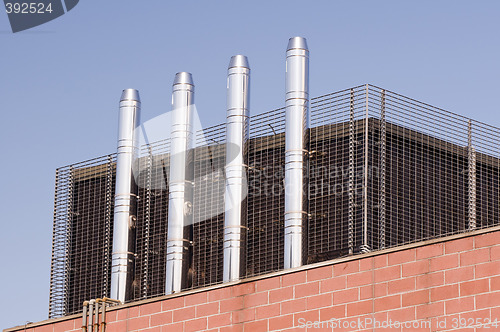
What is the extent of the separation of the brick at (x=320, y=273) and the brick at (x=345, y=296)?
428 mm

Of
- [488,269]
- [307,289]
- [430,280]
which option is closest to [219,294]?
[307,289]

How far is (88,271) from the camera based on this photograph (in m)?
33.1

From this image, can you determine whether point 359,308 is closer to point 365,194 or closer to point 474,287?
point 474,287

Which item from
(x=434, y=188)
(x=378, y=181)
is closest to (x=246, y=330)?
(x=378, y=181)

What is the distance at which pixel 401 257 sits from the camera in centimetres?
1905

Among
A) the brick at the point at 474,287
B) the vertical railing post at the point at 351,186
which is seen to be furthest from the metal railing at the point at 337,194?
the brick at the point at 474,287

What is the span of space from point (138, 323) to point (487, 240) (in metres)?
8.04

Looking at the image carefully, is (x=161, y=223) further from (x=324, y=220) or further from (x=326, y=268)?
(x=326, y=268)

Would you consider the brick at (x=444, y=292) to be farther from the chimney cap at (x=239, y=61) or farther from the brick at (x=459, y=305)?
the chimney cap at (x=239, y=61)

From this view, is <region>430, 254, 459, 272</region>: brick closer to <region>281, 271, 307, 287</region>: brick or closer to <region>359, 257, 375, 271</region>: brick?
<region>359, 257, 375, 271</region>: brick

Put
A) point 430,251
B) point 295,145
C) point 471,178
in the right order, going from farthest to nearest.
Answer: point 471,178, point 295,145, point 430,251

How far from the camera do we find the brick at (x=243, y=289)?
21242mm

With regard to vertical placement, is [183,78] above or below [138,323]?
above

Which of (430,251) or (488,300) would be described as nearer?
(488,300)
